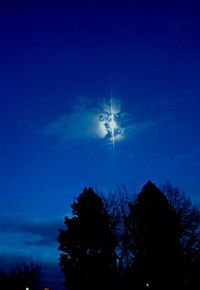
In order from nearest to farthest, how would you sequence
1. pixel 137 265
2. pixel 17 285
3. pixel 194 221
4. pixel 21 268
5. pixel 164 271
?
1. pixel 164 271
2. pixel 137 265
3. pixel 194 221
4. pixel 17 285
5. pixel 21 268

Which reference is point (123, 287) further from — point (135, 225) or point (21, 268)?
point (21, 268)

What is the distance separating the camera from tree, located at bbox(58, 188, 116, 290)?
35.8 meters

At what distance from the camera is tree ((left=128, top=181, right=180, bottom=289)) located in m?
33.7

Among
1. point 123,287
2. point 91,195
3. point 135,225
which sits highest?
point 91,195

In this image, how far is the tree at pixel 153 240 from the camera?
111ft

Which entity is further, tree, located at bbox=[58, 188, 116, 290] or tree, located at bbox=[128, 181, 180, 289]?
tree, located at bbox=[58, 188, 116, 290]

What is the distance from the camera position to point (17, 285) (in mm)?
66812

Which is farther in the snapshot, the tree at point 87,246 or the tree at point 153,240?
the tree at point 87,246

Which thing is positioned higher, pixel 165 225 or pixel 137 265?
pixel 165 225

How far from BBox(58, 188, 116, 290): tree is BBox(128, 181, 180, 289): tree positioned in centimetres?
299

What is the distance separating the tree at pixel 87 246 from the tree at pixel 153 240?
2.99 meters

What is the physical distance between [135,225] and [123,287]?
6715 millimetres

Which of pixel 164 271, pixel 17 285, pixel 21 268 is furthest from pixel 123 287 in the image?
pixel 21 268

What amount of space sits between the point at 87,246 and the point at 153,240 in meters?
7.15
